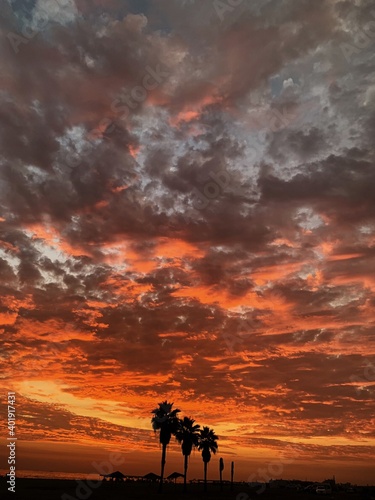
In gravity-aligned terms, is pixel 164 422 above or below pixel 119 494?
above

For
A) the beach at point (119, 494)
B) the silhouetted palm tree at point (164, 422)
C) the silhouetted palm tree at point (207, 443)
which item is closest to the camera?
the beach at point (119, 494)

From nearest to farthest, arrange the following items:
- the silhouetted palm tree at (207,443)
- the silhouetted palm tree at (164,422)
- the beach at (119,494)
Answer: the beach at (119,494)
the silhouetted palm tree at (164,422)
the silhouetted palm tree at (207,443)

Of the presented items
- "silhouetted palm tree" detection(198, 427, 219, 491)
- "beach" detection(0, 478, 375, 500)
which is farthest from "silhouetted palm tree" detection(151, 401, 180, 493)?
"silhouetted palm tree" detection(198, 427, 219, 491)

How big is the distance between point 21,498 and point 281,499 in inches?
1452

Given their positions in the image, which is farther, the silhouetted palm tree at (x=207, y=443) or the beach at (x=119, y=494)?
the silhouetted palm tree at (x=207, y=443)

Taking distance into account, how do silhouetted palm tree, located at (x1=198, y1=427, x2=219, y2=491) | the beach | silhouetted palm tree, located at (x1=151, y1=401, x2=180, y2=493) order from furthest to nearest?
silhouetted palm tree, located at (x1=198, y1=427, x2=219, y2=491) < silhouetted palm tree, located at (x1=151, y1=401, x2=180, y2=493) < the beach

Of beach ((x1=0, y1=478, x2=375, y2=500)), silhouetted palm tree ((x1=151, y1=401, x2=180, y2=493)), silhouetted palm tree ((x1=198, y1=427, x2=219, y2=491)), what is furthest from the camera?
silhouetted palm tree ((x1=198, y1=427, x2=219, y2=491))

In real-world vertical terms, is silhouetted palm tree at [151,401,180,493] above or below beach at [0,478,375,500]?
above

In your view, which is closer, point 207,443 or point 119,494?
point 119,494

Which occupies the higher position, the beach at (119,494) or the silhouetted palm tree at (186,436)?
A: the silhouetted palm tree at (186,436)

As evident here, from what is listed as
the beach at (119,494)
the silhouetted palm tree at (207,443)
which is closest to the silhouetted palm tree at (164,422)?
the beach at (119,494)

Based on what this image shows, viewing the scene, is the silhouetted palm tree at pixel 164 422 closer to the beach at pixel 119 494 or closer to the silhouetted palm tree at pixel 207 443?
the beach at pixel 119 494

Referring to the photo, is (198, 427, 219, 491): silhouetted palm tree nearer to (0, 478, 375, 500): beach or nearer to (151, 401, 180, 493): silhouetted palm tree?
(0, 478, 375, 500): beach

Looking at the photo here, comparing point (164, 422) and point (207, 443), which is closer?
point (164, 422)
